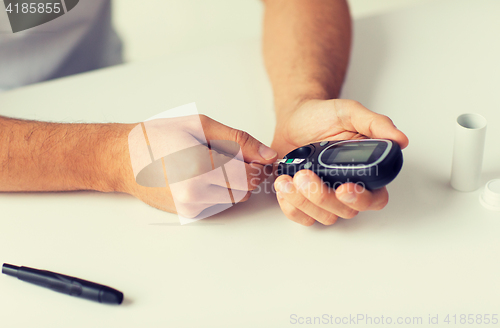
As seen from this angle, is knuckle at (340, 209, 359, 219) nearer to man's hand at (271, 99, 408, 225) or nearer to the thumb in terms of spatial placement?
man's hand at (271, 99, 408, 225)

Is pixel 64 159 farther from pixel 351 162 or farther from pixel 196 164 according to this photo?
pixel 351 162

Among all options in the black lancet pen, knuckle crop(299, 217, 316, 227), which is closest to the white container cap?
knuckle crop(299, 217, 316, 227)

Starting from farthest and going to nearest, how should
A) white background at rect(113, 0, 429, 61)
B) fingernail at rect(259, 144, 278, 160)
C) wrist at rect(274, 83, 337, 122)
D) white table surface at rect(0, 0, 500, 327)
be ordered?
white background at rect(113, 0, 429, 61) → wrist at rect(274, 83, 337, 122) → fingernail at rect(259, 144, 278, 160) → white table surface at rect(0, 0, 500, 327)

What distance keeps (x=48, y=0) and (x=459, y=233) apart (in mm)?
980

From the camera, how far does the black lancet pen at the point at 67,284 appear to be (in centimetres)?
48

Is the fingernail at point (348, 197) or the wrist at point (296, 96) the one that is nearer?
the fingernail at point (348, 197)

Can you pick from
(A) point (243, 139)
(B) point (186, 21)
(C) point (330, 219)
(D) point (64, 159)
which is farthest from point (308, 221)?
(B) point (186, 21)

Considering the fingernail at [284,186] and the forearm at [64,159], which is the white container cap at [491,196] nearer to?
the fingernail at [284,186]

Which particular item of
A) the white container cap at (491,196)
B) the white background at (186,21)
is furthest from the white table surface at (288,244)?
the white background at (186,21)

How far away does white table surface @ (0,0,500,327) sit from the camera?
454 millimetres

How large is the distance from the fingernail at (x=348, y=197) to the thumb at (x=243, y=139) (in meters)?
0.13

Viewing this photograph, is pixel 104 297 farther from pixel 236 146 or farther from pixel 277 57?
pixel 277 57

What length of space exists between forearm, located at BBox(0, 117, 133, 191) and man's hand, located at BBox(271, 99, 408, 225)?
0.90ft

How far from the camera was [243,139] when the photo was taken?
1.80 feet
